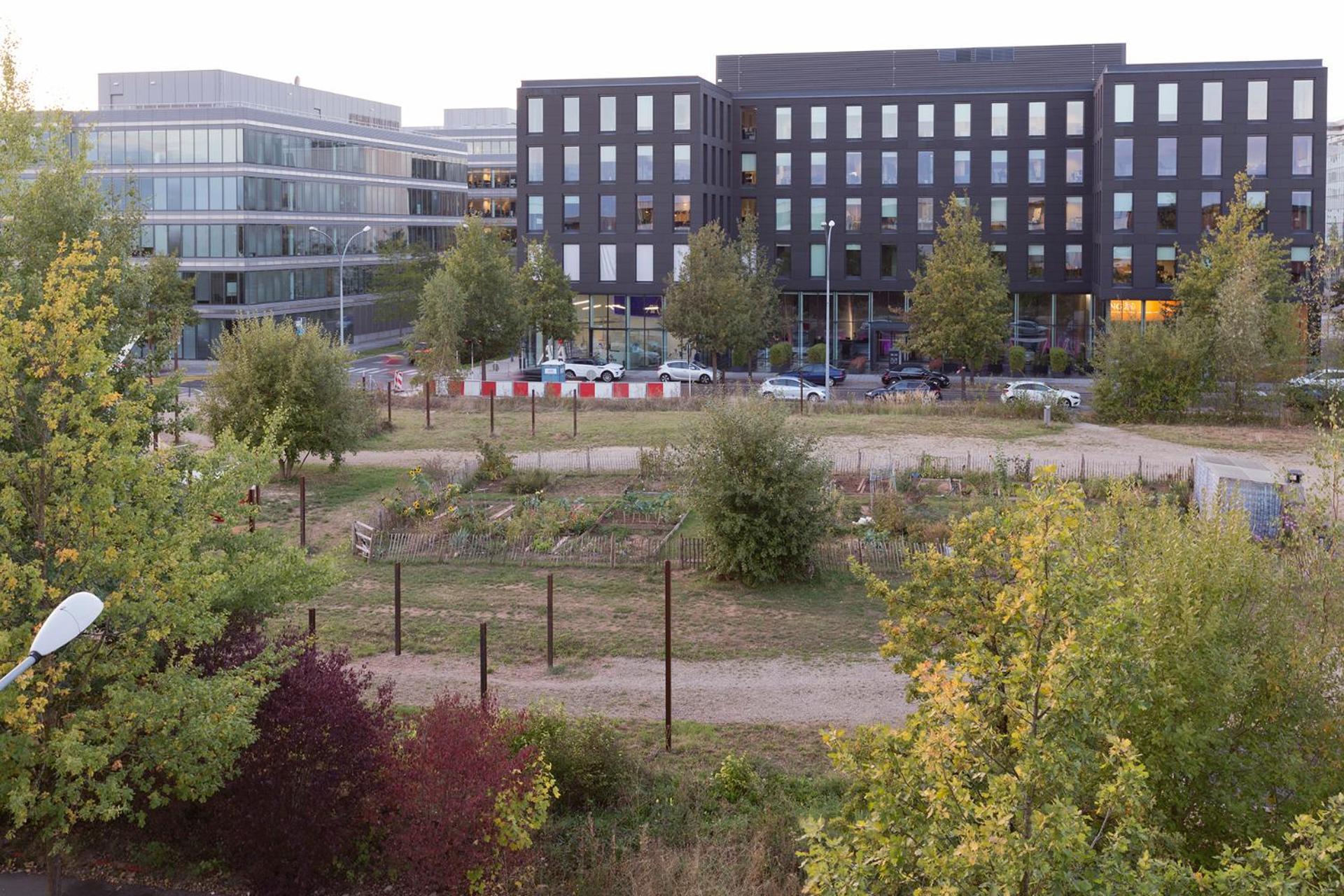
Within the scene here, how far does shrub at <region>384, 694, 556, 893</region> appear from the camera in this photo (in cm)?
1370

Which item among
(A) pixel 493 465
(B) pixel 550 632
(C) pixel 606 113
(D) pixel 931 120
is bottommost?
(B) pixel 550 632

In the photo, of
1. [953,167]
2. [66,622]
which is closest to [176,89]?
[953,167]

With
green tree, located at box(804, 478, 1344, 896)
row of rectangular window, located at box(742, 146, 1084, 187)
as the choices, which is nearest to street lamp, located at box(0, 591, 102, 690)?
green tree, located at box(804, 478, 1344, 896)

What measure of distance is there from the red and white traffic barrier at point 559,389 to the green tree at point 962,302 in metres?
11.2

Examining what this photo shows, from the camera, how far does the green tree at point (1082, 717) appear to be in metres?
9.14

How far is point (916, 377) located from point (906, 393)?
460 inches

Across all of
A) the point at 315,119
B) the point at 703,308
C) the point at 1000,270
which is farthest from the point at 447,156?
the point at 1000,270

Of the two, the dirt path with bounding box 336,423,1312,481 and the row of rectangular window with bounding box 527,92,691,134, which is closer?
the dirt path with bounding box 336,423,1312,481

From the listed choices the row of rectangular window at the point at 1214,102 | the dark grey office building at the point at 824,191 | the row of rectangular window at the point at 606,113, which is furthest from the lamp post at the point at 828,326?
the row of rectangular window at the point at 1214,102

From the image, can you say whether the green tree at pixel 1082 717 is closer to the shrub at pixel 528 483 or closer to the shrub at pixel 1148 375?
the shrub at pixel 528 483

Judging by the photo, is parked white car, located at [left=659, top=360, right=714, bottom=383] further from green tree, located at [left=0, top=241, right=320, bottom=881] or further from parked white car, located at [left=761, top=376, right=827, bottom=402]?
green tree, located at [left=0, top=241, right=320, bottom=881]

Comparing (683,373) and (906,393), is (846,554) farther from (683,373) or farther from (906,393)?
(683,373)

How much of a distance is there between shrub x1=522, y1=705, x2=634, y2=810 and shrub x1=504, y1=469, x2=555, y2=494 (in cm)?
1759

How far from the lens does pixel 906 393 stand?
5488cm
